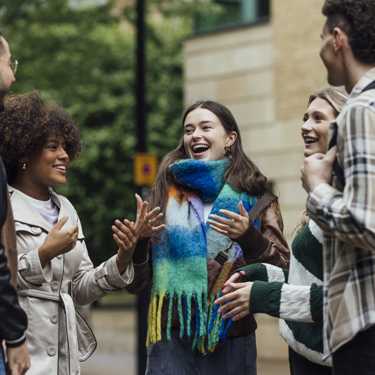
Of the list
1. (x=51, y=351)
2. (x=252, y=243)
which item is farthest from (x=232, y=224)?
(x=51, y=351)

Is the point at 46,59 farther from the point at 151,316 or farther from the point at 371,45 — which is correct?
the point at 371,45

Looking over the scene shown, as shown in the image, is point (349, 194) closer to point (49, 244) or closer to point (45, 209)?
point (49, 244)

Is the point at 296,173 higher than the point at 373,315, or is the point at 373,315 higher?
the point at 296,173

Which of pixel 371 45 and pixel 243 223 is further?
pixel 243 223

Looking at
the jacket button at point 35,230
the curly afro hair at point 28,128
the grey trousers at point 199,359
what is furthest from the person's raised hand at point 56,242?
the grey trousers at point 199,359

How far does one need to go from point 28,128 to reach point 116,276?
0.92m

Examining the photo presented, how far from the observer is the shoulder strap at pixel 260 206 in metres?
4.10

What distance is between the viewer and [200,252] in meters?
4.08

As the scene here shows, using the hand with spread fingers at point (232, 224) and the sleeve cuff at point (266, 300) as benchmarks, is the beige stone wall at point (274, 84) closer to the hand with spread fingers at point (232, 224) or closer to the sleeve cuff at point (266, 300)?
the hand with spread fingers at point (232, 224)

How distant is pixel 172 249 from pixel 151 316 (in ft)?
1.26

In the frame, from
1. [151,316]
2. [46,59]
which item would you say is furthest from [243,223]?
[46,59]

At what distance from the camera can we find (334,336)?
270 centimetres

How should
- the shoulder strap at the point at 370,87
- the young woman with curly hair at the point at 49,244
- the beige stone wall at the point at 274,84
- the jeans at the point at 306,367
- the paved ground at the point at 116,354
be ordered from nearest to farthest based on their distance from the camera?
the shoulder strap at the point at 370,87 < the jeans at the point at 306,367 < the young woman with curly hair at the point at 49,244 < the paved ground at the point at 116,354 < the beige stone wall at the point at 274,84

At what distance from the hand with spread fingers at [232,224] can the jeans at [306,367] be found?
642mm
